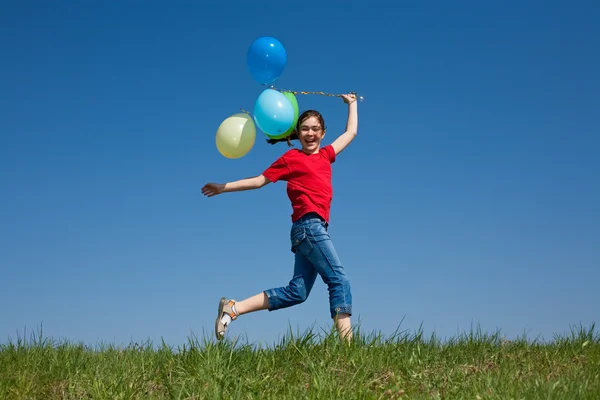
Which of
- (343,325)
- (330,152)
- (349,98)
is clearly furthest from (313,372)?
(349,98)

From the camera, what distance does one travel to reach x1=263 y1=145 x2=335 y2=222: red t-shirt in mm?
6086

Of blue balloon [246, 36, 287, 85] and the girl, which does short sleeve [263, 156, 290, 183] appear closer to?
the girl

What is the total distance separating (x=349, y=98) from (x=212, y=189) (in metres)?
1.92

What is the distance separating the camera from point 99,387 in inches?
204

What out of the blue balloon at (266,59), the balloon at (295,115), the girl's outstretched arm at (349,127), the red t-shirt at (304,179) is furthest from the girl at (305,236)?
the blue balloon at (266,59)

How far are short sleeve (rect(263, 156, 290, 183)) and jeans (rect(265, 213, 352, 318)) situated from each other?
474 mm

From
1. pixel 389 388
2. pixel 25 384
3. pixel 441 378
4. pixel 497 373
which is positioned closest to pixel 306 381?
pixel 389 388

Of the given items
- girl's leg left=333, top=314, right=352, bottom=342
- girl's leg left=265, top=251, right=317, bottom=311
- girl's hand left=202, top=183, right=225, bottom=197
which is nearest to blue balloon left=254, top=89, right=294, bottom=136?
girl's hand left=202, top=183, right=225, bottom=197

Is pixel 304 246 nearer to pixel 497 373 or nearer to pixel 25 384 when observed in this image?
pixel 497 373

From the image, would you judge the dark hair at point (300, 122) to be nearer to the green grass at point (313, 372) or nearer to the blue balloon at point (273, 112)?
the blue balloon at point (273, 112)

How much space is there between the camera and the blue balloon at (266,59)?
21.6ft

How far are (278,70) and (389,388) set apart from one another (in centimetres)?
349

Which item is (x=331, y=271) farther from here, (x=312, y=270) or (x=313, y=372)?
(x=313, y=372)

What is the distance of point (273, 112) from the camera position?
6277mm
